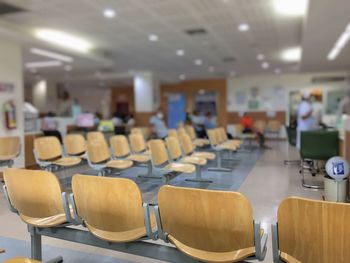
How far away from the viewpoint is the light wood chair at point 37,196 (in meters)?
2.00

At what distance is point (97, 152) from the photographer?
448 centimetres

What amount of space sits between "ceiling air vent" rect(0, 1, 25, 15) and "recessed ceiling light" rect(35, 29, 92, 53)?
1.04 meters

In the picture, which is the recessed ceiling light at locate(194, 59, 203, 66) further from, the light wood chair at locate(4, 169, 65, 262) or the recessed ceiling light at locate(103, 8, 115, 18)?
the light wood chair at locate(4, 169, 65, 262)

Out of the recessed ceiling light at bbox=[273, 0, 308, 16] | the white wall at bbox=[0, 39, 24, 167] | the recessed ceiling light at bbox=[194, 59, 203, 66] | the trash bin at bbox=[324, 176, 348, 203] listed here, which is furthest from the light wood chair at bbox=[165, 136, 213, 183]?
the recessed ceiling light at bbox=[194, 59, 203, 66]

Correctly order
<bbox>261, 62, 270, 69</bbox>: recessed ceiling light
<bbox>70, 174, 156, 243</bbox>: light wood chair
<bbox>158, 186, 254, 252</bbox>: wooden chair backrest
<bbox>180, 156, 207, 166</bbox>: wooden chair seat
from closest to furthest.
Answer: <bbox>158, 186, 254, 252</bbox>: wooden chair backrest, <bbox>70, 174, 156, 243</bbox>: light wood chair, <bbox>180, 156, 207, 166</bbox>: wooden chair seat, <bbox>261, 62, 270, 69</bbox>: recessed ceiling light

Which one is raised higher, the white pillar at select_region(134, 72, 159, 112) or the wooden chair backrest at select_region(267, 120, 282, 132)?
the white pillar at select_region(134, 72, 159, 112)

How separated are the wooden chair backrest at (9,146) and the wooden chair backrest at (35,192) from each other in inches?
140

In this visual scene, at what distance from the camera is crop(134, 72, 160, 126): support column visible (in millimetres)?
12258

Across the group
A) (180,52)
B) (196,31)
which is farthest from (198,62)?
(196,31)

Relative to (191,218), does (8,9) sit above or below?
above

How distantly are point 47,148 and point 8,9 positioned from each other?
2691 millimetres

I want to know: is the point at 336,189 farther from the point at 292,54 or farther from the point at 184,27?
the point at 292,54

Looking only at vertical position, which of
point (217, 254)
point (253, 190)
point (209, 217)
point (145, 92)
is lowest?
point (253, 190)

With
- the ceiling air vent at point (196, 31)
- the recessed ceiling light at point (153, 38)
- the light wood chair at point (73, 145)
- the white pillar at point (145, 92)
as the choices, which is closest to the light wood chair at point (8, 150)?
the light wood chair at point (73, 145)
